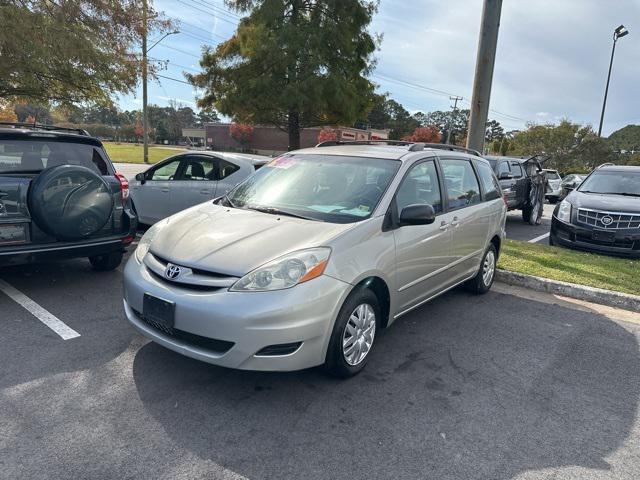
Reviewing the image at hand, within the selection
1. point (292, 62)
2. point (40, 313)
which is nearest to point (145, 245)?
point (40, 313)

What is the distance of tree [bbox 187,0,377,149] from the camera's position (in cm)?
1527

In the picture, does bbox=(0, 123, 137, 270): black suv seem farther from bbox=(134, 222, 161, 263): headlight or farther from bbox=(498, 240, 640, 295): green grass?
bbox=(498, 240, 640, 295): green grass

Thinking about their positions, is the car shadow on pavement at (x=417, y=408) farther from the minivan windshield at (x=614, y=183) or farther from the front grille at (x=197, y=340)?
the minivan windshield at (x=614, y=183)

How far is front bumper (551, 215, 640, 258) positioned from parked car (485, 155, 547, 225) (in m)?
3.25

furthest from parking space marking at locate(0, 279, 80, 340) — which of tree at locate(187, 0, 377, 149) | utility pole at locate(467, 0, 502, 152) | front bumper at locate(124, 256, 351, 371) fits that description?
tree at locate(187, 0, 377, 149)

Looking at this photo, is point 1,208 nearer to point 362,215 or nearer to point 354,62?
point 362,215

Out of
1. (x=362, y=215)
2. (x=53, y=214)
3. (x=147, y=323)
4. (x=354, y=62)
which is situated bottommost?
(x=147, y=323)

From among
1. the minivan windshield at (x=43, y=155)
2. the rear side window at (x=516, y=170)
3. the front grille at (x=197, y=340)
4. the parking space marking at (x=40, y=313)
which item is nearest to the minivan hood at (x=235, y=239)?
the front grille at (x=197, y=340)

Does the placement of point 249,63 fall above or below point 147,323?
above

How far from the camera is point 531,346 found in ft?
13.8

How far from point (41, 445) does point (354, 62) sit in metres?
16.4

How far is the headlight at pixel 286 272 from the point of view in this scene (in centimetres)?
290

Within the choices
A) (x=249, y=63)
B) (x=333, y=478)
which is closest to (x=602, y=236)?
(x=333, y=478)

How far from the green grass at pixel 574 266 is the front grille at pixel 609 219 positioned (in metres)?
0.52
